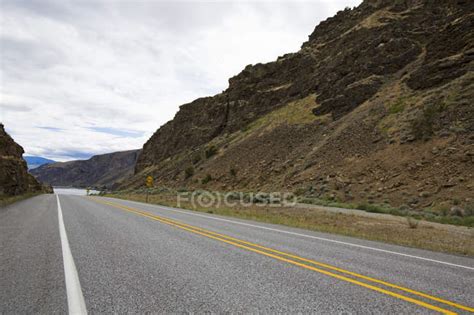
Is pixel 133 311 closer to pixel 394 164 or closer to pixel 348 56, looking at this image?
pixel 394 164

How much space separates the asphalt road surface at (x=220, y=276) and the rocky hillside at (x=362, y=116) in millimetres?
15343

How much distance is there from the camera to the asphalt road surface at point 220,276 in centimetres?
385

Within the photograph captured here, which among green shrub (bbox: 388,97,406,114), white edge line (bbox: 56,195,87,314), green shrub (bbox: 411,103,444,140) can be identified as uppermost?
green shrub (bbox: 388,97,406,114)

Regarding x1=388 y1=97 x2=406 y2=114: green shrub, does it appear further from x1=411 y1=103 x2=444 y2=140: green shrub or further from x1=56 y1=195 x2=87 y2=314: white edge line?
x1=56 y1=195 x2=87 y2=314: white edge line

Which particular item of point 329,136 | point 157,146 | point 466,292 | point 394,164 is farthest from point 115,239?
point 157,146

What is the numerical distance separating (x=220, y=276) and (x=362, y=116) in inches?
1296

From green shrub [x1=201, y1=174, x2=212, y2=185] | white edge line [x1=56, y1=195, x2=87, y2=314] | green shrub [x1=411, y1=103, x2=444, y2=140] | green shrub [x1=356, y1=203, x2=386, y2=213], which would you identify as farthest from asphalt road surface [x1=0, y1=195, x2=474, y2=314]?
green shrub [x1=201, y1=174, x2=212, y2=185]

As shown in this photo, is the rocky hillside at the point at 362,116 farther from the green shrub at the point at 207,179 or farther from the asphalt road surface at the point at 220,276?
the asphalt road surface at the point at 220,276

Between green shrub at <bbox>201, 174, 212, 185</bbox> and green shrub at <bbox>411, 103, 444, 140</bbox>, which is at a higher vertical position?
green shrub at <bbox>411, 103, 444, 140</bbox>

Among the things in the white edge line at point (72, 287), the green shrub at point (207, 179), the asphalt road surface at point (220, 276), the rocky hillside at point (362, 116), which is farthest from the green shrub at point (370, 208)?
the green shrub at point (207, 179)

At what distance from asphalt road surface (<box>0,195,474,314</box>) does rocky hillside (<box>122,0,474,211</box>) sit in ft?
50.3

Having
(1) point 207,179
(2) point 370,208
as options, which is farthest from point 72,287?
(1) point 207,179

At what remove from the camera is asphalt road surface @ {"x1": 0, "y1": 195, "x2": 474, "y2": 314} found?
3.85 m

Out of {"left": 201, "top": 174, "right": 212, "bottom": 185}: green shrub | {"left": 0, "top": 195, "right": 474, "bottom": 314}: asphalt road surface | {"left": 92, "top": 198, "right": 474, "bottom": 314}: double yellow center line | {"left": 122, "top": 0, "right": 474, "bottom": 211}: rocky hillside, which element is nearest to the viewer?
{"left": 0, "top": 195, "right": 474, "bottom": 314}: asphalt road surface
